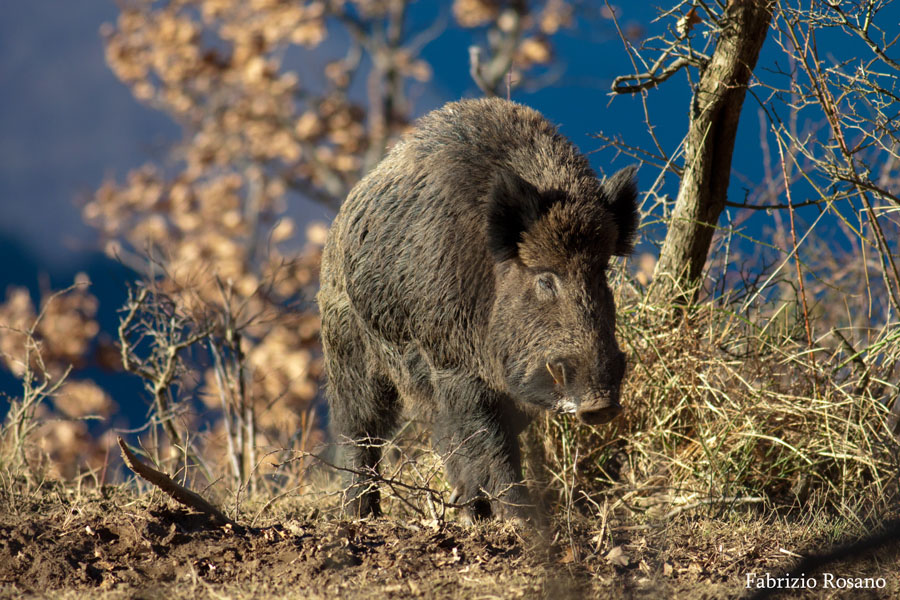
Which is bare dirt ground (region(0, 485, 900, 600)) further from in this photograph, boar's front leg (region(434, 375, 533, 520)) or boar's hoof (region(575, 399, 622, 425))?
boar's hoof (region(575, 399, 622, 425))

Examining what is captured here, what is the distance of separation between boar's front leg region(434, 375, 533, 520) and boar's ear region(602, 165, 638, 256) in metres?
0.95

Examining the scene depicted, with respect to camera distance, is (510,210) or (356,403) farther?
(356,403)

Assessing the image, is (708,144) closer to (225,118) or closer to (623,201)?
(623,201)

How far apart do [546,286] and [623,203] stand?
633 millimetres

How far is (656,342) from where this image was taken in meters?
4.79

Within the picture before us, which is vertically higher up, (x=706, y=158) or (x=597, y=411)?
(x=706, y=158)

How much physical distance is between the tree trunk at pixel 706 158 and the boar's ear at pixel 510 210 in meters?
1.38

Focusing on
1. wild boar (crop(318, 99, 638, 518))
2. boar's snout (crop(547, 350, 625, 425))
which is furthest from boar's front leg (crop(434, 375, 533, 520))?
boar's snout (crop(547, 350, 625, 425))

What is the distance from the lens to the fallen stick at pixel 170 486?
3387mm

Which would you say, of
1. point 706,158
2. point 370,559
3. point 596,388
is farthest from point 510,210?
point 706,158

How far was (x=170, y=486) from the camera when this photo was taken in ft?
11.4

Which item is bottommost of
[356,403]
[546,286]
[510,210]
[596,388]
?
[596,388]

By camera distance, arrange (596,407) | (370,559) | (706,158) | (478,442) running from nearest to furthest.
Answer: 1. (370,559)
2. (596,407)
3. (478,442)
4. (706,158)

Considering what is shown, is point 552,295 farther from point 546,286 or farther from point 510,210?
point 510,210
